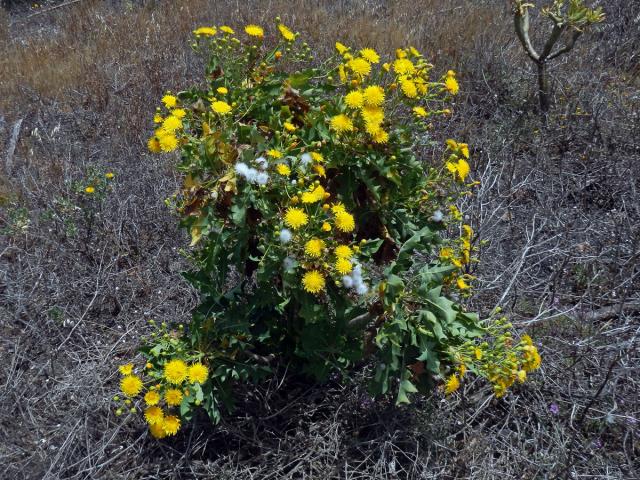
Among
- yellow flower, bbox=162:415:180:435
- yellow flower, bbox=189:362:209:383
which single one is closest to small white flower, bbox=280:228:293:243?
yellow flower, bbox=189:362:209:383

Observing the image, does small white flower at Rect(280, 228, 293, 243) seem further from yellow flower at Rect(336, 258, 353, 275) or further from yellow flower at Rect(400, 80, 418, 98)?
yellow flower at Rect(400, 80, 418, 98)

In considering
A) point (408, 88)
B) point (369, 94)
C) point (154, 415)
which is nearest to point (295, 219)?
point (369, 94)

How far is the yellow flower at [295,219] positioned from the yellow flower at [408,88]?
21.8 inches

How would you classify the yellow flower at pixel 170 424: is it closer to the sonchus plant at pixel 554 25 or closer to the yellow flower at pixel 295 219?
the yellow flower at pixel 295 219

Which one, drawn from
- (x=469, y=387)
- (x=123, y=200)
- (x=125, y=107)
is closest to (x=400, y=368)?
(x=469, y=387)

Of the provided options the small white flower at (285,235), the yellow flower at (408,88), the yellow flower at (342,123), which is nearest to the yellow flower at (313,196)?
the small white flower at (285,235)

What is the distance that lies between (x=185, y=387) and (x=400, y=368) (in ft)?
2.62

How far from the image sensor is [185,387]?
204cm

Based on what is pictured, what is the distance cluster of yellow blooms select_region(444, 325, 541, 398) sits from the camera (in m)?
2.01

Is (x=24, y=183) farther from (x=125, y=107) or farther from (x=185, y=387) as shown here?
(x=185, y=387)

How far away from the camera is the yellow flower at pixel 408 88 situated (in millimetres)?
1893

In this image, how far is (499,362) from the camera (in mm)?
2033

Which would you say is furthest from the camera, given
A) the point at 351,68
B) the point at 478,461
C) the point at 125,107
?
the point at 125,107

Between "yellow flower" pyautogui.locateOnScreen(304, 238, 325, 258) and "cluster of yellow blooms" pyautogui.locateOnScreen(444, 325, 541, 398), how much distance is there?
0.66m
